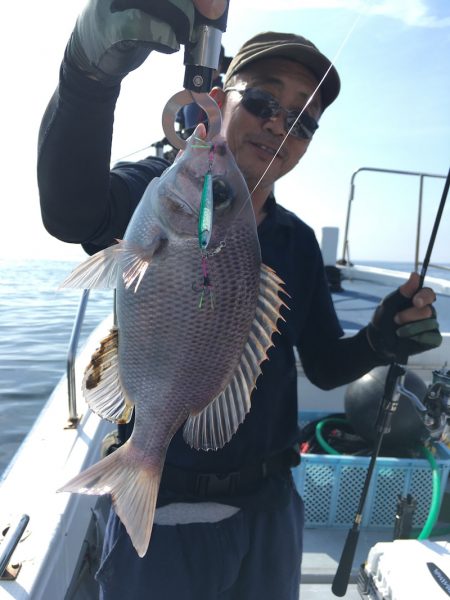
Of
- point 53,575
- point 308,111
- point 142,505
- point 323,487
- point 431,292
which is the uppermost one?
point 308,111

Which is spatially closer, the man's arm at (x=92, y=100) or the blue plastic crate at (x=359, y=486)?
the man's arm at (x=92, y=100)

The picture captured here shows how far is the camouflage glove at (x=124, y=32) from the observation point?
1.04m

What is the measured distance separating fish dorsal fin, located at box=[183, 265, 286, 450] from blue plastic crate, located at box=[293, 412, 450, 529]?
1972 millimetres

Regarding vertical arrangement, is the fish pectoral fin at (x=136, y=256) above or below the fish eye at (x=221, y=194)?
below

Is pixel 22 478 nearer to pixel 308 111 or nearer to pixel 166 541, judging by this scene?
pixel 166 541

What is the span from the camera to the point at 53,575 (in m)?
1.82

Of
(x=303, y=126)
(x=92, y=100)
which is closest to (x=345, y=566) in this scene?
(x=303, y=126)

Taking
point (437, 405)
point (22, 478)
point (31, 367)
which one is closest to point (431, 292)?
point (437, 405)

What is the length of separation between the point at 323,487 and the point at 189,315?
2488mm

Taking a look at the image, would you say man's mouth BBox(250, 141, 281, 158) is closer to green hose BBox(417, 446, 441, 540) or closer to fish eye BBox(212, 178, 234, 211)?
fish eye BBox(212, 178, 234, 211)

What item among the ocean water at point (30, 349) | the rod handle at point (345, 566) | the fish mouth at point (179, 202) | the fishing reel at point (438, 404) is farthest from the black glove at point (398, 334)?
the ocean water at point (30, 349)

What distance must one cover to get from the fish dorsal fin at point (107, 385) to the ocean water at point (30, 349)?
2.27 m

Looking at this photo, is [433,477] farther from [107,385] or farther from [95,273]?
[95,273]

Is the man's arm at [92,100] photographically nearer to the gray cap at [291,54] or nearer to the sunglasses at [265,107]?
the sunglasses at [265,107]
